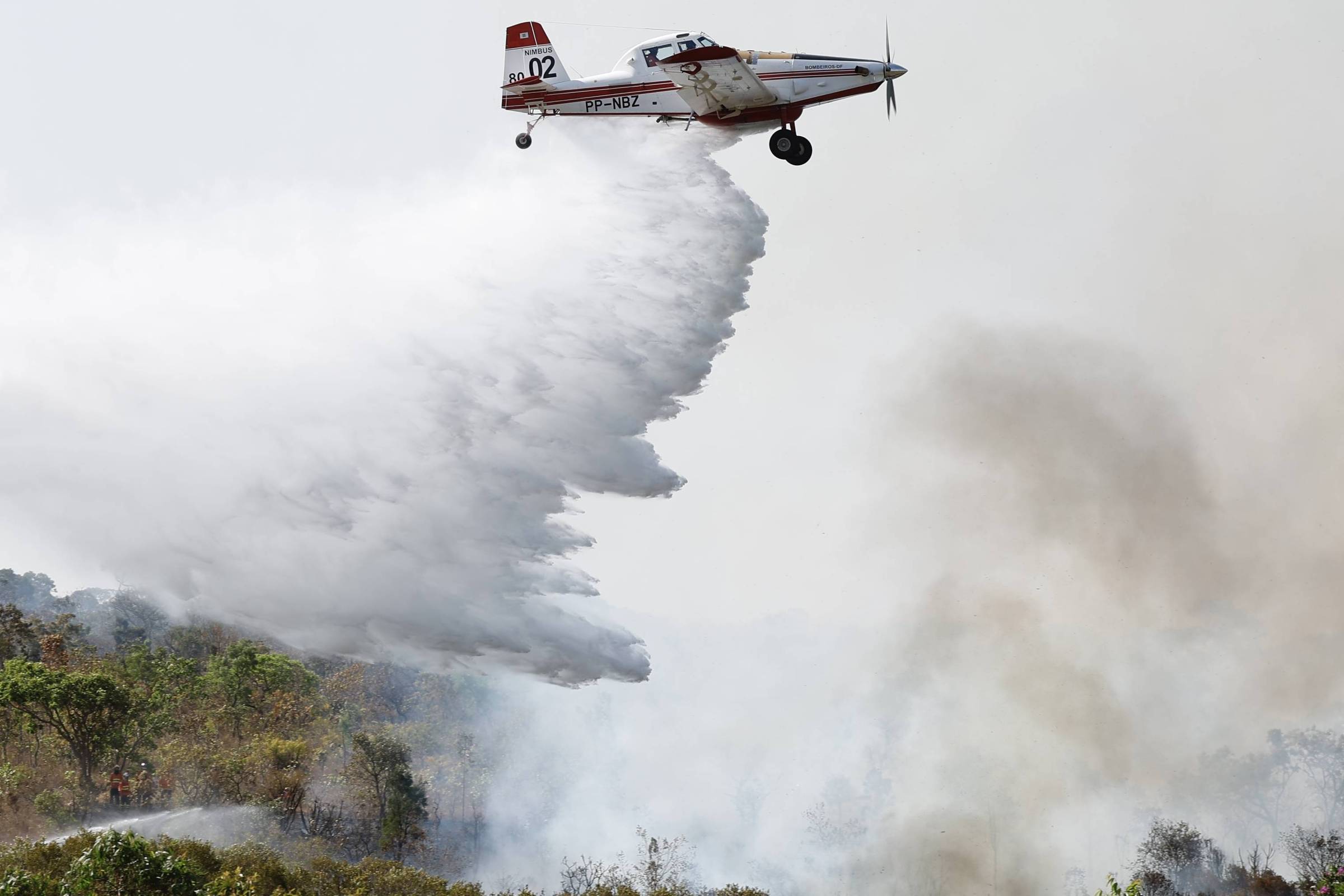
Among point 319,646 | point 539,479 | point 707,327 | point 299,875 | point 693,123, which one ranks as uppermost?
point 693,123

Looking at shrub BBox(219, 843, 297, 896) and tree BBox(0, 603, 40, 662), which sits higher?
tree BBox(0, 603, 40, 662)

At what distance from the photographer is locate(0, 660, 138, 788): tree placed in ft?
152

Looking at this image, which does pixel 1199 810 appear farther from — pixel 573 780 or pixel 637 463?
pixel 637 463

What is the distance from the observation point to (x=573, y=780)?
58250 millimetres

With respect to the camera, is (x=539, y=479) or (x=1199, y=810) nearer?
(x=539, y=479)

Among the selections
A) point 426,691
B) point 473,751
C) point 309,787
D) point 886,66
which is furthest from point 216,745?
point 886,66

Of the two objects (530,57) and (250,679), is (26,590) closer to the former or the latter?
(250,679)

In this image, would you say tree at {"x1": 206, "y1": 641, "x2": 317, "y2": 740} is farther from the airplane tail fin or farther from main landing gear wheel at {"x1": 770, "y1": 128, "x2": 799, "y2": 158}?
main landing gear wheel at {"x1": 770, "y1": 128, "x2": 799, "y2": 158}

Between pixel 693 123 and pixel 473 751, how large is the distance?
39.6 metres

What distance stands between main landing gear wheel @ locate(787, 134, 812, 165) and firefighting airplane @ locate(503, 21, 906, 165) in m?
0.02

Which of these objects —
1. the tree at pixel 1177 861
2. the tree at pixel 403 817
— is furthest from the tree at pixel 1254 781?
the tree at pixel 403 817

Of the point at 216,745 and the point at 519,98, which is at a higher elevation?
the point at 519,98

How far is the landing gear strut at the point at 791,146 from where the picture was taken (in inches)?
1128

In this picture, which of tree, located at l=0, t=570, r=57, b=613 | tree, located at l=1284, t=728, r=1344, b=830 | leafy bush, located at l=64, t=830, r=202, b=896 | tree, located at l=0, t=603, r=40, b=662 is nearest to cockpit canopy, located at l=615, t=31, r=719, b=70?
leafy bush, located at l=64, t=830, r=202, b=896
